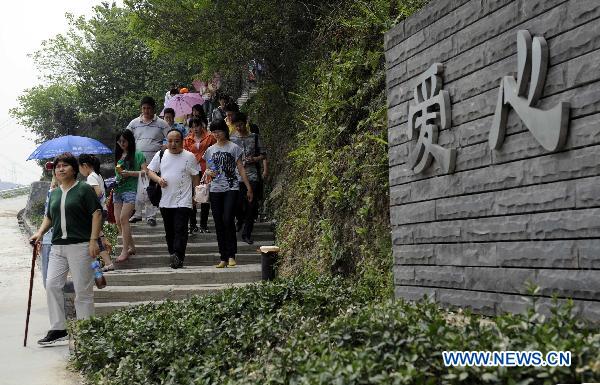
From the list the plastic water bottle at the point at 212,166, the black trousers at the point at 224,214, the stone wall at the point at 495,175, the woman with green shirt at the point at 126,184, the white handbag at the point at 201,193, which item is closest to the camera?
the stone wall at the point at 495,175

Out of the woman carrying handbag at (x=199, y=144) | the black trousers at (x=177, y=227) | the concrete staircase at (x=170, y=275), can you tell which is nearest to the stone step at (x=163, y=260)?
the concrete staircase at (x=170, y=275)

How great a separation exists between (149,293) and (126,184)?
196 cm

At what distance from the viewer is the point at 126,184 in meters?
10.0

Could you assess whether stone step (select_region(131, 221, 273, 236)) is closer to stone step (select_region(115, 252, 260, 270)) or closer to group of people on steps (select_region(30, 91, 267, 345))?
group of people on steps (select_region(30, 91, 267, 345))

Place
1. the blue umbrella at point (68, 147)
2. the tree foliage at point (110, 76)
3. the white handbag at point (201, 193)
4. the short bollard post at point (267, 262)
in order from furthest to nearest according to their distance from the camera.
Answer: the tree foliage at point (110, 76) < the blue umbrella at point (68, 147) < the white handbag at point (201, 193) < the short bollard post at point (267, 262)

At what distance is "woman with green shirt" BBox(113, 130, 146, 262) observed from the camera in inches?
390

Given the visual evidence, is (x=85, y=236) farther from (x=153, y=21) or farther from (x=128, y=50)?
(x=128, y=50)

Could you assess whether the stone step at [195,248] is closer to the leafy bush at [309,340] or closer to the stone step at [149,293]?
the stone step at [149,293]

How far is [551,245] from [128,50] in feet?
82.9

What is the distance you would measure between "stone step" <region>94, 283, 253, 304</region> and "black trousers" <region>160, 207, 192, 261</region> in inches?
24.2

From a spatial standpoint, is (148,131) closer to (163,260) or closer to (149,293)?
(163,260)

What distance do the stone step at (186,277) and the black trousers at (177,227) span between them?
30 cm

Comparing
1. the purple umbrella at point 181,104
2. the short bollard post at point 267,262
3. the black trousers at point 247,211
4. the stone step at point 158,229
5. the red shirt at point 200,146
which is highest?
the purple umbrella at point 181,104

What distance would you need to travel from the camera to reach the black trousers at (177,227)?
9.09 m
